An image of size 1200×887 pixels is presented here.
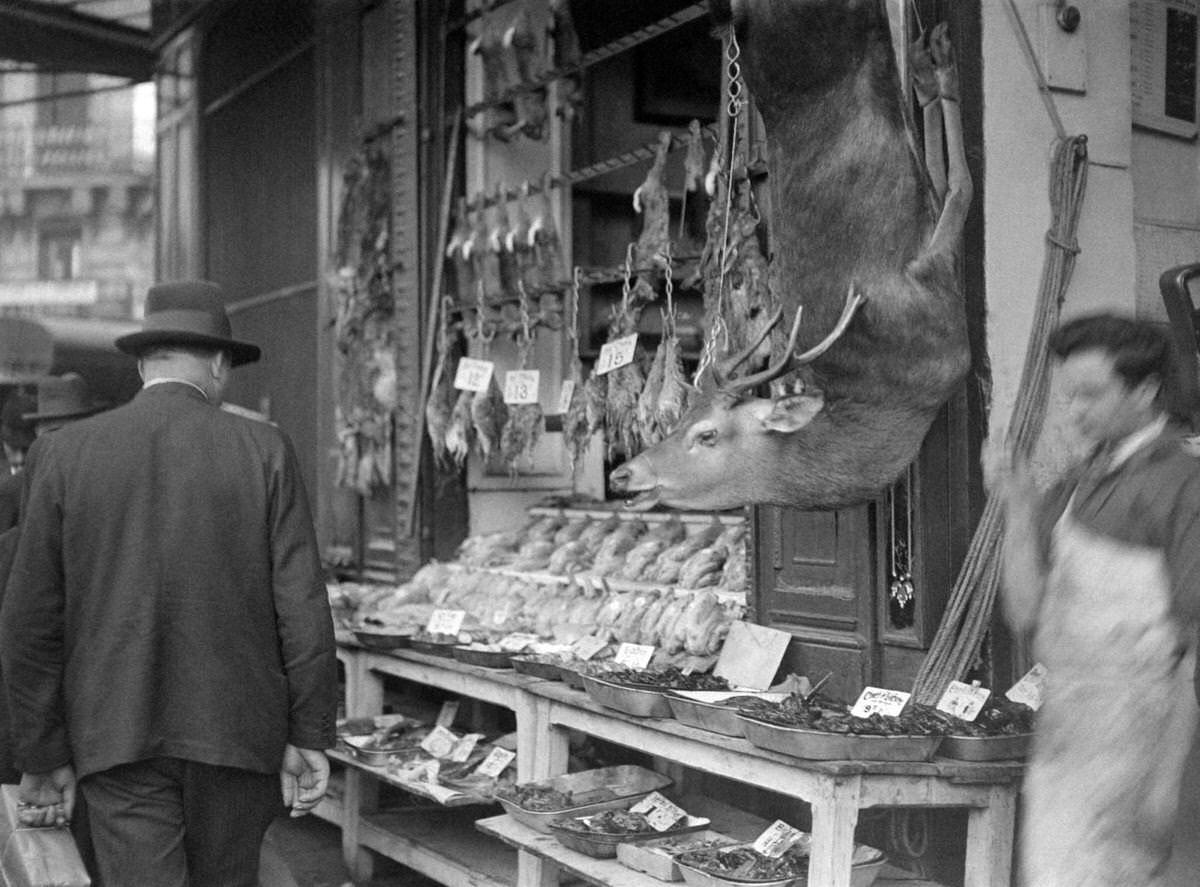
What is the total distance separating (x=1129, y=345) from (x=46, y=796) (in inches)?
114

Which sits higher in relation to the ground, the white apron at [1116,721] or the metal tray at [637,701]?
the white apron at [1116,721]

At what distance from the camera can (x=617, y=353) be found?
6152 millimetres

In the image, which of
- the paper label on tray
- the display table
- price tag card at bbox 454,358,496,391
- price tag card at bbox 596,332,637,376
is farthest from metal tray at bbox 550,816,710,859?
price tag card at bbox 454,358,496,391

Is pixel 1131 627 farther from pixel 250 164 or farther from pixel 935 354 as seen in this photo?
pixel 250 164

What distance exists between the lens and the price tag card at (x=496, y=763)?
5949mm

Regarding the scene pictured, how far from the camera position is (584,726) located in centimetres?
520

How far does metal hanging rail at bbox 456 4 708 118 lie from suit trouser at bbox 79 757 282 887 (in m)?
Answer: 3.21

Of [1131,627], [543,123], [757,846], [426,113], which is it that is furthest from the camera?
[426,113]

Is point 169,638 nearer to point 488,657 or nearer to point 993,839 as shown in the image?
point 488,657

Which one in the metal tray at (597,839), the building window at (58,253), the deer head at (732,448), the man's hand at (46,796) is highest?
the building window at (58,253)

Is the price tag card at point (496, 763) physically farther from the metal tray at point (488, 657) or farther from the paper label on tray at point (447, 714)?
the paper label on tray at point (447, 714)

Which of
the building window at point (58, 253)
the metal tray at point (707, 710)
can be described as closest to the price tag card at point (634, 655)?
the metal tray at point (707, 710)

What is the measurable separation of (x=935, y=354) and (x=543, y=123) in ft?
11.7

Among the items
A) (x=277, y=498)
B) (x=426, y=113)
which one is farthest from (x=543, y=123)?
(x=277, y=498)
